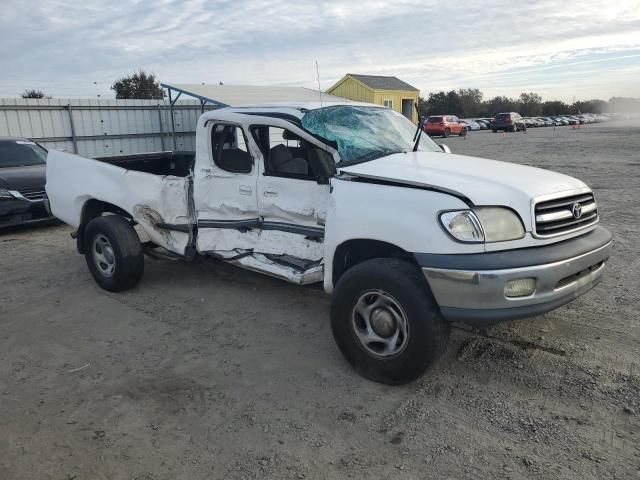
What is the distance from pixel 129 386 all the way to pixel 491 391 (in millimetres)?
2470

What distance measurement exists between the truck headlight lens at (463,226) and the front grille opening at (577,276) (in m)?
0.60

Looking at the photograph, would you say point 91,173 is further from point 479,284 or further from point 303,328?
point 479,284

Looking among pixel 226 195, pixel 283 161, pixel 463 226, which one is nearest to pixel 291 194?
pixel 283 161

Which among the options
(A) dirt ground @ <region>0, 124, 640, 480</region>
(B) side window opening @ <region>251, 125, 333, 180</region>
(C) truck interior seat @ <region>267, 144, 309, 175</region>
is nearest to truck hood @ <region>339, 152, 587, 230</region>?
(B) side window opening @ <region>251, 125, 333, 180</region>

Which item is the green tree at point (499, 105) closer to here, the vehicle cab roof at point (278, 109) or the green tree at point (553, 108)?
the green tree at point (553, 108)

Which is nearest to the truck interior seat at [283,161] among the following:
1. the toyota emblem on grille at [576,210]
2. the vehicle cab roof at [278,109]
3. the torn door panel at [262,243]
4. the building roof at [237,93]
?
the vehicle cab roof at [278,109]

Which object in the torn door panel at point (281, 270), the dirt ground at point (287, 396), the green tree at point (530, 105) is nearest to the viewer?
the dirt ground at point (287, 396)

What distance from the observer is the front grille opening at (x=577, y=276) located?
10.5 feet

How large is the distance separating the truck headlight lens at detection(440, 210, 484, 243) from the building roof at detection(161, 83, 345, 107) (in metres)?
12.9

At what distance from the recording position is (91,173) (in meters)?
5.68

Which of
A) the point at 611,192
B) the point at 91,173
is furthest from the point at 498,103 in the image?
the point at 91,173

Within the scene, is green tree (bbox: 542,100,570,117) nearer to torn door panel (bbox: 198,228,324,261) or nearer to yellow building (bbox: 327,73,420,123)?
yellow building (bbox: 327,73,420,123)

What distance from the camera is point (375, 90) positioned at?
33531mm

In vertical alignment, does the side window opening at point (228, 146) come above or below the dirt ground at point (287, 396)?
above
